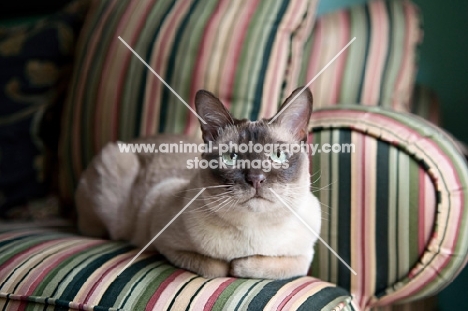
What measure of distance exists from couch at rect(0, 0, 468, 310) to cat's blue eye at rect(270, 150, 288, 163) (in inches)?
7.1

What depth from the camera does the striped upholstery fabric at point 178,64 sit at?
1413 mm

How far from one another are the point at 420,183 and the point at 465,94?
0.79 metres

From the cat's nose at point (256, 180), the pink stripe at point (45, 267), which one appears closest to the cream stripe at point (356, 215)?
the cat's nose at point (256, 180)

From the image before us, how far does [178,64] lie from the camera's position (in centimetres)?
145

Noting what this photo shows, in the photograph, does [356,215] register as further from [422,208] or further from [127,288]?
[127,288]

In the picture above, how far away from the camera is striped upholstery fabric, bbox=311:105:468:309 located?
1.07 m

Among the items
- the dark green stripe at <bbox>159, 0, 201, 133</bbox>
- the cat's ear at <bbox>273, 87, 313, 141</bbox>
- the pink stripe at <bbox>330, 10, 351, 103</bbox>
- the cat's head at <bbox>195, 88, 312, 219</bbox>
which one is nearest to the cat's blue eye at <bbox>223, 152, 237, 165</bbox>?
the cat's head at <bbox>195, 88, 312, 219</bbox>

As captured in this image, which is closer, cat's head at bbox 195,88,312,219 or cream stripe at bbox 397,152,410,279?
cat's head at bbox 195,88,312,219

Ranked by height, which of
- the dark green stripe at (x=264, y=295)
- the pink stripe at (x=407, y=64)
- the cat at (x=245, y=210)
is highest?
the pink stripe at (x=407, y=64)

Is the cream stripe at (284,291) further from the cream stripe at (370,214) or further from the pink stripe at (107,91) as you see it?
the pink stripe at (107,91)

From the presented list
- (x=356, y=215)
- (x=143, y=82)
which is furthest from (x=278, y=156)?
(x=143, y=82)

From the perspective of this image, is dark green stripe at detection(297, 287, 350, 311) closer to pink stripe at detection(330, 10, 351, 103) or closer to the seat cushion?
pink stripe at detection(330, 10, 351, 103)

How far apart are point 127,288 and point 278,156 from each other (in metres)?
A: 0.41

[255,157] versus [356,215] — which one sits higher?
[255,157]
